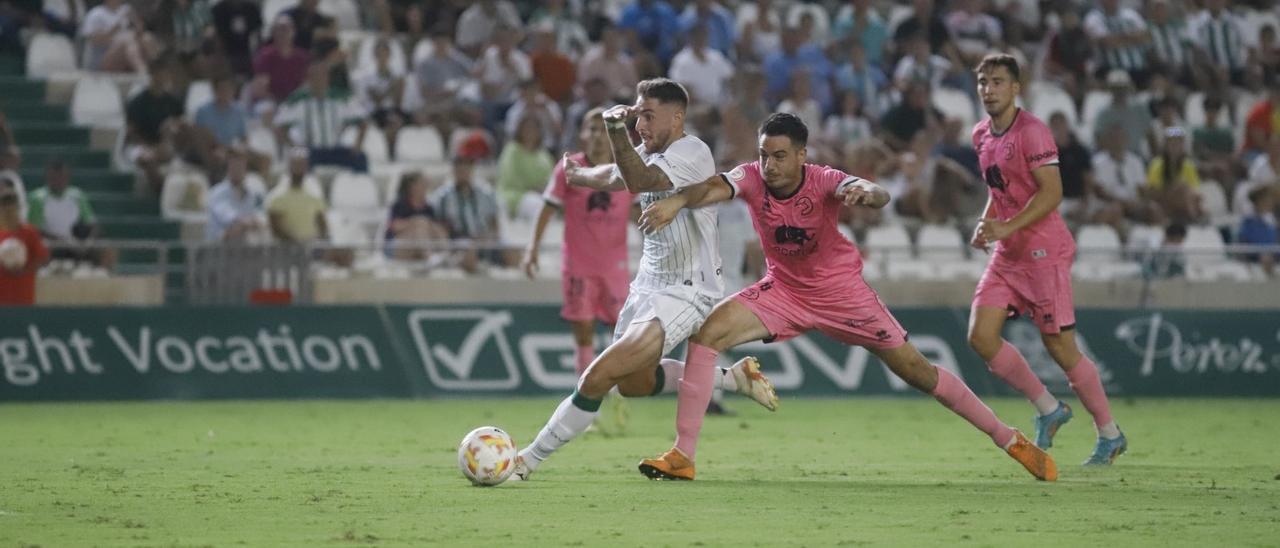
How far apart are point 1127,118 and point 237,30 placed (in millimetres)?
11110

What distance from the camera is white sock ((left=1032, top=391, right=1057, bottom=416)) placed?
11625 mm

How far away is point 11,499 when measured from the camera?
29.9 ft

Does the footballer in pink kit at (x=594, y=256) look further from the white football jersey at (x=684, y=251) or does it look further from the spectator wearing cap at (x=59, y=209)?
the spectator wearing cap at (x=59, y=209)

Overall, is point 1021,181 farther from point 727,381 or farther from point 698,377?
point 698,377

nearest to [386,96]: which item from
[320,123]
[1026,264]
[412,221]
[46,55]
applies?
[320,123]

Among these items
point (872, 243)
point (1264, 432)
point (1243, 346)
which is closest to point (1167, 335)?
point (1243, 346)

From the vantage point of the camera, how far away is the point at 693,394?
33.4 feet

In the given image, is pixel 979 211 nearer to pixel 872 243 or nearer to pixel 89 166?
pixel 872 243

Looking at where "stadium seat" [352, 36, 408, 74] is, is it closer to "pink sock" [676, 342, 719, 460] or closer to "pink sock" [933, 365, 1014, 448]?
"pink sock" [676, 342, 719, 460]

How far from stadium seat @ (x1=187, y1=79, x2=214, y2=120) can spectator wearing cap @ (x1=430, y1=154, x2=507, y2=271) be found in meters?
3.47

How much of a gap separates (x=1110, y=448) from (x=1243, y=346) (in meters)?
8.52

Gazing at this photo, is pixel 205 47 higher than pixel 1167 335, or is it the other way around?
pixel 205 47

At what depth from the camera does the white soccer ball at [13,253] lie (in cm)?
1681

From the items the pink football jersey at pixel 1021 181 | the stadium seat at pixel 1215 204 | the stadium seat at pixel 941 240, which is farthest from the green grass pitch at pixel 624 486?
the stadium seat at pixel 1215 204
